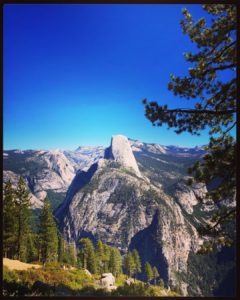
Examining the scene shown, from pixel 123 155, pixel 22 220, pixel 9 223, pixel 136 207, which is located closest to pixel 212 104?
pixel 9 223

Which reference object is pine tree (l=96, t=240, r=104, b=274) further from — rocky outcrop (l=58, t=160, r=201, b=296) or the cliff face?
the cliff face

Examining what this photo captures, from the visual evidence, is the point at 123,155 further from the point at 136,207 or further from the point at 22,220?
the point at 22,220

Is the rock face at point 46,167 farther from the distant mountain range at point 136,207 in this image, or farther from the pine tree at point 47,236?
the pine tree at point 47,236

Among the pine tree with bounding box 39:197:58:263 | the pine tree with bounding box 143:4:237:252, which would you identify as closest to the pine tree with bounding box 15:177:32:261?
the pine tree with bounding box 39:197:58:263

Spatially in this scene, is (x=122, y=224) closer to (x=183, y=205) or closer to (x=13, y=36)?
(x=183, y=205)
